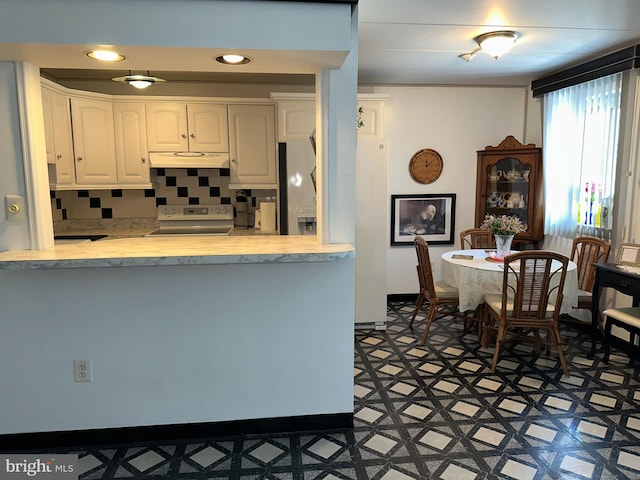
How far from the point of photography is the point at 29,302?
2.22 meters

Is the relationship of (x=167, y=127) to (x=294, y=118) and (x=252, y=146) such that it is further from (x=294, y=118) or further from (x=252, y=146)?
(x=294, y=118)

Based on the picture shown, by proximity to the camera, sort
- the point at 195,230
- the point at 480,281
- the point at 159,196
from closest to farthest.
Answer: the point at 480,281
the point at 195,230
the point at 159,196

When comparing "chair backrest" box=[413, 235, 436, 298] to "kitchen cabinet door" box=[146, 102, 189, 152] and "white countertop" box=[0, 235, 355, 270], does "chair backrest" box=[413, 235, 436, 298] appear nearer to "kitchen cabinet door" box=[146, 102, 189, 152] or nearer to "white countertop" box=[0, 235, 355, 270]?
"white countertop" box=[0, 235, 355, 270]

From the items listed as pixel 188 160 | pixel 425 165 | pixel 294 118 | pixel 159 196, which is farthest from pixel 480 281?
pixel 159 196

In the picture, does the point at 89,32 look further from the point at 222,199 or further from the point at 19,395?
the point at 222,199

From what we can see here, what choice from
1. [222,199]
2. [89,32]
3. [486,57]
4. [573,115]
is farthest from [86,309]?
[573,115]

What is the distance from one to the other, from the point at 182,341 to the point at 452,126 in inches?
154

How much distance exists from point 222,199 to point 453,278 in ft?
8.20

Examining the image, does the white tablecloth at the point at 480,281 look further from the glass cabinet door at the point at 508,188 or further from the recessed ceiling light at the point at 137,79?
the recessed ceiling light at the point at 137,79

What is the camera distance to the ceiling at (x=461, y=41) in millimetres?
2676

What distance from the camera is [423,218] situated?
5090 millimetres

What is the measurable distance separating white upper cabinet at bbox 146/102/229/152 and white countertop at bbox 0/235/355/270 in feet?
6.89

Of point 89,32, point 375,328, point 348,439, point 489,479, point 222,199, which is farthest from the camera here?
point 222,199

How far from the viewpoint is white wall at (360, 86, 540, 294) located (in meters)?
4.93
